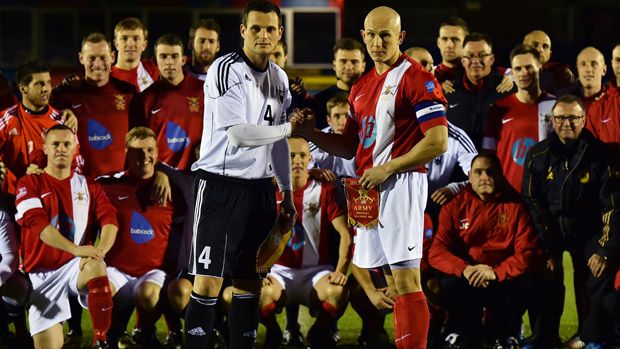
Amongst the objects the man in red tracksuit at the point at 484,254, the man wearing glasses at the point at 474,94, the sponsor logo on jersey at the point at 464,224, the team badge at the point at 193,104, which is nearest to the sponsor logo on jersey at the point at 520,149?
the man wearing glasses at the point at 474,94

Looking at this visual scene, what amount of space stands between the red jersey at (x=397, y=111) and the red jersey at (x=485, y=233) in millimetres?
1472

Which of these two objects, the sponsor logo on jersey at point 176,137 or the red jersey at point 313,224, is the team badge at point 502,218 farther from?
the sponsor logo on jersey at point 176,137

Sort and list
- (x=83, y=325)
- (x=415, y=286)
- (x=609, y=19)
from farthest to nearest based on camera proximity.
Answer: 1. (x=609, y=19)
2. (x=83, y=325)
3. (x=415, y=286)

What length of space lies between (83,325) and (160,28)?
13.0 m

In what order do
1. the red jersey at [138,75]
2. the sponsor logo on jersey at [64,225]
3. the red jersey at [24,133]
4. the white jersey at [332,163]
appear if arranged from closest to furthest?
1. the sponsor logo on jersey at [64,225]
2. the red jersey at [24,133]
3. the white jersey at [332,163]
4. the red jersey at [138,75]

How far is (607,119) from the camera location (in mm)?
6996

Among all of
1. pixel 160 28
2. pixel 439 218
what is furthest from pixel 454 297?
pixel 160 28

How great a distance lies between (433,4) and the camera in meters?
25.9

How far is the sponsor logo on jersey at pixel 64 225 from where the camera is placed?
6.20m

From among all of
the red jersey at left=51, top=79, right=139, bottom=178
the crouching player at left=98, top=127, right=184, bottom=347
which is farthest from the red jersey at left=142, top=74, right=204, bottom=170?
the crouching player at left=98, top=127, right=184, bottom=347

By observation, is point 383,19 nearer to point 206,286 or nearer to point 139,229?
point 206,286

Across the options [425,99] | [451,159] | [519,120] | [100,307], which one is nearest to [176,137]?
[100,307]

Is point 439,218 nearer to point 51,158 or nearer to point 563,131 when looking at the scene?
point 563,131

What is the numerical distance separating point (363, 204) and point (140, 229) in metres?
2.07
